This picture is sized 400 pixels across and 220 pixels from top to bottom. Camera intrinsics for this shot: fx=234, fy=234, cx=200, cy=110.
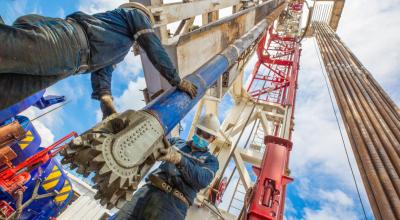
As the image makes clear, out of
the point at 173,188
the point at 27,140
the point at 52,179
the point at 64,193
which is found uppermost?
the point at 173,188

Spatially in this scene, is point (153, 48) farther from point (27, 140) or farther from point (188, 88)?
point (27, 140)

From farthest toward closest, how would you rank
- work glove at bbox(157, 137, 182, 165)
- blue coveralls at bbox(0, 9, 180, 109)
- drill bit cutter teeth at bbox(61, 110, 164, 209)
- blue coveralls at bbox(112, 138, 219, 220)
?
blue coveralls at bbox(112, 138, 219, 220) → work glove at bbox(157, 137, 182, 165) → blue coveralls at bbox(0, 9, 180, 109) → drill bit cutter teeth at bbox(61, 110, 164, 209)

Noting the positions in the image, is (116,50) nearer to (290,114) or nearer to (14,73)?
(14,73)

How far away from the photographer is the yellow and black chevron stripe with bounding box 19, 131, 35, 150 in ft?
17.7

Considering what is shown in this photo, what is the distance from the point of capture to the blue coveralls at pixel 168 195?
7.61 feet

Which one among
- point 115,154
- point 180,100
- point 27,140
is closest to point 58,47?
point 115,154

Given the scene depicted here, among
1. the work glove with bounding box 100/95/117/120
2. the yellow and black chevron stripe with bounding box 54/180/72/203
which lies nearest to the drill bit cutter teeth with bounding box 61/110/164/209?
the work glove with bounding box 100/95/117/120

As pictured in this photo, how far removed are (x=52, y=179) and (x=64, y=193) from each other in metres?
0.63

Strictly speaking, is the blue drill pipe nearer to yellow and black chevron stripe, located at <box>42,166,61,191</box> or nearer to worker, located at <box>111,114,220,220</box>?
worker, located at <box>111,114,220,220</box>

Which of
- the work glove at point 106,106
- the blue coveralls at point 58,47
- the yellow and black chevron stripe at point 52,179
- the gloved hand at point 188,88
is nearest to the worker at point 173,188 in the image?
the gloved hand at point 188,88

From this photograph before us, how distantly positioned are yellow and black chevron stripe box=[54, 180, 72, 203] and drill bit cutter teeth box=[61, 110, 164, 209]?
20.5ft

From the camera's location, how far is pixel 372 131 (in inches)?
138

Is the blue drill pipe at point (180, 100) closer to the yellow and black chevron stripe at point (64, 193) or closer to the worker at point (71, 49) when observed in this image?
the worker at point (71, 49)

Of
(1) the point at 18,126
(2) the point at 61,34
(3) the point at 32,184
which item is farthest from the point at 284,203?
(3) the point at 32,184
